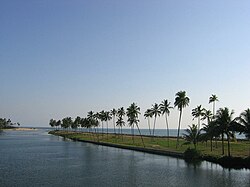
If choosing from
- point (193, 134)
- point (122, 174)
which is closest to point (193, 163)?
point (193, 134)

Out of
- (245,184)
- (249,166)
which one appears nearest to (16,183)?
(245,184)

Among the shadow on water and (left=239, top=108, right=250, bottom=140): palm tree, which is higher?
(left=239, top=108, right=250, bottom=140): palm tree

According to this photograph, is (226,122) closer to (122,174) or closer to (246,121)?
(246,121)

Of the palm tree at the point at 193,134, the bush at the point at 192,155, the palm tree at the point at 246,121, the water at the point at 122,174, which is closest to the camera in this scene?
the water at the point at 122,174

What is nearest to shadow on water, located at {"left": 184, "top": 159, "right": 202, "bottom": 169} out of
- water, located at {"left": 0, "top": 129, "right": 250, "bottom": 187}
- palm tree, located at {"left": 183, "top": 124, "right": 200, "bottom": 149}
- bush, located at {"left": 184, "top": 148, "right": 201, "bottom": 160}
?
water, located at {"left": 0, "top": 129, "right": 250, "bottom": 187}

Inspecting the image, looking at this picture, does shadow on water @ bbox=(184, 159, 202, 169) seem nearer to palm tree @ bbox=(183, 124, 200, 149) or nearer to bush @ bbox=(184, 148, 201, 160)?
bush @ bbox=(184, 148, 201, 160)

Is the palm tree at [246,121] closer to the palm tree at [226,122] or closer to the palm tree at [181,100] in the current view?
the palm tree at [226,122]

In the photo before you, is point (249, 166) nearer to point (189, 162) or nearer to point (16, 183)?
point (189, 162)

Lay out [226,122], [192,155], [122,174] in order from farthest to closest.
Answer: [192,155] < [226,122] < [122,174]

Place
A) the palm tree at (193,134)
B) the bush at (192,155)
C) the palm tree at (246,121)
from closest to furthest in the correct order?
the palm tree at (246,121), the bush at (192,155), the palm tree at (193,134)

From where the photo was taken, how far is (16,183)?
47312mm

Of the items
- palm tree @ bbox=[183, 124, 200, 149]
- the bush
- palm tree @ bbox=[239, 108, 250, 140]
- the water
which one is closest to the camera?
the water

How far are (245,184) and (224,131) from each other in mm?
23742

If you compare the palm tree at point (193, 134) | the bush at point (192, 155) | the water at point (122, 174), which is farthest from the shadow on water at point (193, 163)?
the palm tree at point (193, 134)
